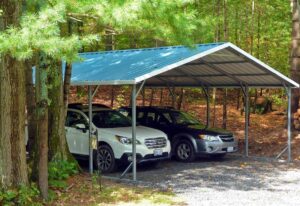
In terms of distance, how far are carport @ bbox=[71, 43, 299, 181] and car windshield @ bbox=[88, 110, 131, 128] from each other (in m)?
0.94

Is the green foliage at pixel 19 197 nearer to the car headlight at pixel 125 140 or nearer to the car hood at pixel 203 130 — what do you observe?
the car headlight at pixel 125 140

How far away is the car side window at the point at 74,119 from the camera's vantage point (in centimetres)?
1337

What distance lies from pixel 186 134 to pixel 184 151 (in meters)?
0.55

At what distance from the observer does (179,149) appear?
48.0 ft

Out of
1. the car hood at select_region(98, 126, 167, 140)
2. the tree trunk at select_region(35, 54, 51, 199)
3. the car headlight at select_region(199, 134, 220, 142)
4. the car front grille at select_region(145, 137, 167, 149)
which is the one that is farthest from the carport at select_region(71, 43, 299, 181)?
the car headlight at select_region(199, 134, 220, 142)

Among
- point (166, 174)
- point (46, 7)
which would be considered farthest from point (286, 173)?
point (46, 7)

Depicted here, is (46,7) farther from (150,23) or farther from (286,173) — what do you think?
(286,173)

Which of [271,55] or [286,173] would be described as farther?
[271,55]

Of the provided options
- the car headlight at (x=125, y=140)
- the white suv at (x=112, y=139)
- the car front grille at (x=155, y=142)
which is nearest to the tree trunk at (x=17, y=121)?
the white suv at (x=112, y=139)

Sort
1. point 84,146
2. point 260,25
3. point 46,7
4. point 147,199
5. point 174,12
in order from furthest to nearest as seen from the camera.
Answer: point 260,25
point 84,146
point 147,199
point 174,12
point 46,7

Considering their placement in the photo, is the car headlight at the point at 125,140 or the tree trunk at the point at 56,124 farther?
the car headlight at the point at 125,140

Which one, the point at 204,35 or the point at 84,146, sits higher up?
the point at 204,35

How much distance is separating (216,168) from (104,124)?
3334 millimetres

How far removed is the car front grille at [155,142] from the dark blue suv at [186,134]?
1.68m
